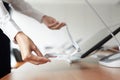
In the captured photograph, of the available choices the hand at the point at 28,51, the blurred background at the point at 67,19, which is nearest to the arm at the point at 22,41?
the hand at the point at 28,51

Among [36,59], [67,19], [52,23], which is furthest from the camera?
[67,19]

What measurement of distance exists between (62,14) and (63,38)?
10.7 inches

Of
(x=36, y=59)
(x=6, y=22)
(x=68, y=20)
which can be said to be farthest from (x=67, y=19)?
(x=36, y=59)

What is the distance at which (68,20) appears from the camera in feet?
8.13

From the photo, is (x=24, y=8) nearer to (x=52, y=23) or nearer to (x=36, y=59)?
(x=52, y=23)

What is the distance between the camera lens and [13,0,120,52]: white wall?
8.04ft

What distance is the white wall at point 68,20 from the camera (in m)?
2.45

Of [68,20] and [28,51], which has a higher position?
[28,51]

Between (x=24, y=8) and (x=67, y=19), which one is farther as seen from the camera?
(x=67, y=19)

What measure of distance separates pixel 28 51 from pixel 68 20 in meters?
1.99

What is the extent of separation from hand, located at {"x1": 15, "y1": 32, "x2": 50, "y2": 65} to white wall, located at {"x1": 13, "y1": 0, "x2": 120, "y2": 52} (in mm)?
1907

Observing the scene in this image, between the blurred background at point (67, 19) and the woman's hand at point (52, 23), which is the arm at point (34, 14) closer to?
the woman's hand at point (52, 23)

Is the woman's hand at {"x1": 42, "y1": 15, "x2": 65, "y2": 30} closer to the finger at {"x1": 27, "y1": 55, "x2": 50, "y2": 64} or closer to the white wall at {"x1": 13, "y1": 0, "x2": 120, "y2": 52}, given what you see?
the finger at {"x1": 27, "y1": 55, "x2": 50, "y2": 64}

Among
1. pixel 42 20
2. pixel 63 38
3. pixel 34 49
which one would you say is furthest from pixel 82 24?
pixel 34 49
